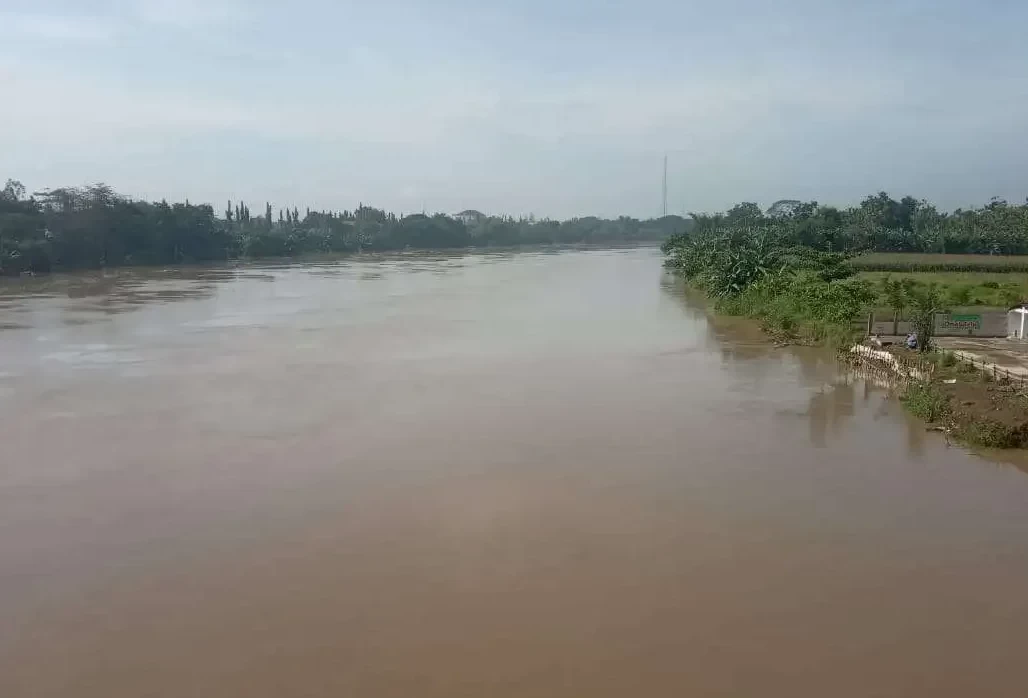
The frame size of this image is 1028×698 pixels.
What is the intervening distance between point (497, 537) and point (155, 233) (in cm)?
3968

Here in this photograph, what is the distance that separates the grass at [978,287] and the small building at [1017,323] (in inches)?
81.0

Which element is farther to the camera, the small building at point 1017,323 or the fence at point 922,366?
the small building at point 1017,323

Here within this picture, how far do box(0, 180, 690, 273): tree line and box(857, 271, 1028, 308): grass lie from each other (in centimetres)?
3206

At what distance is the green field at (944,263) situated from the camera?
2494cm

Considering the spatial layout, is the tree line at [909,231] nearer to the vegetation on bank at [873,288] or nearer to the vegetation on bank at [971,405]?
the vegetation on bank at [873,288]

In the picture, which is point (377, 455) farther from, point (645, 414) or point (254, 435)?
point (645, 414)

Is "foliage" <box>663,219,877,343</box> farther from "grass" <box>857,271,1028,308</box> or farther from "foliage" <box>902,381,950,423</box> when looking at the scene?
"foliage" <box>902,381,950,423</box>

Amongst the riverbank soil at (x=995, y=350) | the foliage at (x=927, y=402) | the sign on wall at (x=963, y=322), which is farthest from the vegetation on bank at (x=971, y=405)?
the sign on wall at (x=963, y=322)

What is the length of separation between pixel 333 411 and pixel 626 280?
24595mm

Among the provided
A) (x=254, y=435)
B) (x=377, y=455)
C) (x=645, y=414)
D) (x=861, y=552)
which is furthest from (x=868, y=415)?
(x=254, y=435)

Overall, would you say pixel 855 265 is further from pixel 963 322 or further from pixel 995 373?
pixel 995 373

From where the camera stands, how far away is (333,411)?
979 centimetres

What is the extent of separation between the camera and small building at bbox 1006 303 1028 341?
42.3 feet

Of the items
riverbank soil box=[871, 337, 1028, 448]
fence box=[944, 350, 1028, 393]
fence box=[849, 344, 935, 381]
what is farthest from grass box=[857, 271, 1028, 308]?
riverbank soil box=[871, 337, 1028, 448]
